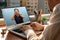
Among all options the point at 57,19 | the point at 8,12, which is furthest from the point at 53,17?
the point at 8,12

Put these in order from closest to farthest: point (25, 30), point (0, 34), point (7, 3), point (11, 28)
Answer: point (25, 30) < point (11, 28) < point (0, 34) < point (7, 3)

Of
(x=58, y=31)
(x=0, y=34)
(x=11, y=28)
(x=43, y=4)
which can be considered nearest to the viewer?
(x=58, y=31)

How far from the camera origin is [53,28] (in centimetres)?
93

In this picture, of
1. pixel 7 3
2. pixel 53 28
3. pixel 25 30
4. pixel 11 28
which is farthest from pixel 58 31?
pixel 7 3

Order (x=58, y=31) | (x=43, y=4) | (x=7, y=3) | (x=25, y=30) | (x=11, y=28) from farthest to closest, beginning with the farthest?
(x=43, y=4), (x=7, y=3), (x=11, y=28), (x=25, y=30), (x=58, y=31)

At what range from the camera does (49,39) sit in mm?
948

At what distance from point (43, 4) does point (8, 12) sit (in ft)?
3.57

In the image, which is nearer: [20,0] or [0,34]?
[0,34]

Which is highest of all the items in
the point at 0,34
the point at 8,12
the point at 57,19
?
the point at 57,19

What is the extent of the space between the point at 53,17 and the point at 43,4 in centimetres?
173

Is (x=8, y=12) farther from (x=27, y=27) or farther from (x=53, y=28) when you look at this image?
(x=53, y=28)

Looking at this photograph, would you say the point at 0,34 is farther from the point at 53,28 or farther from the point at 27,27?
the point at 53,28

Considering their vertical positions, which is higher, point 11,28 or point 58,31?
point 58,31

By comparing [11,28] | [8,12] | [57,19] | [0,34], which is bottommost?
[0,34]
